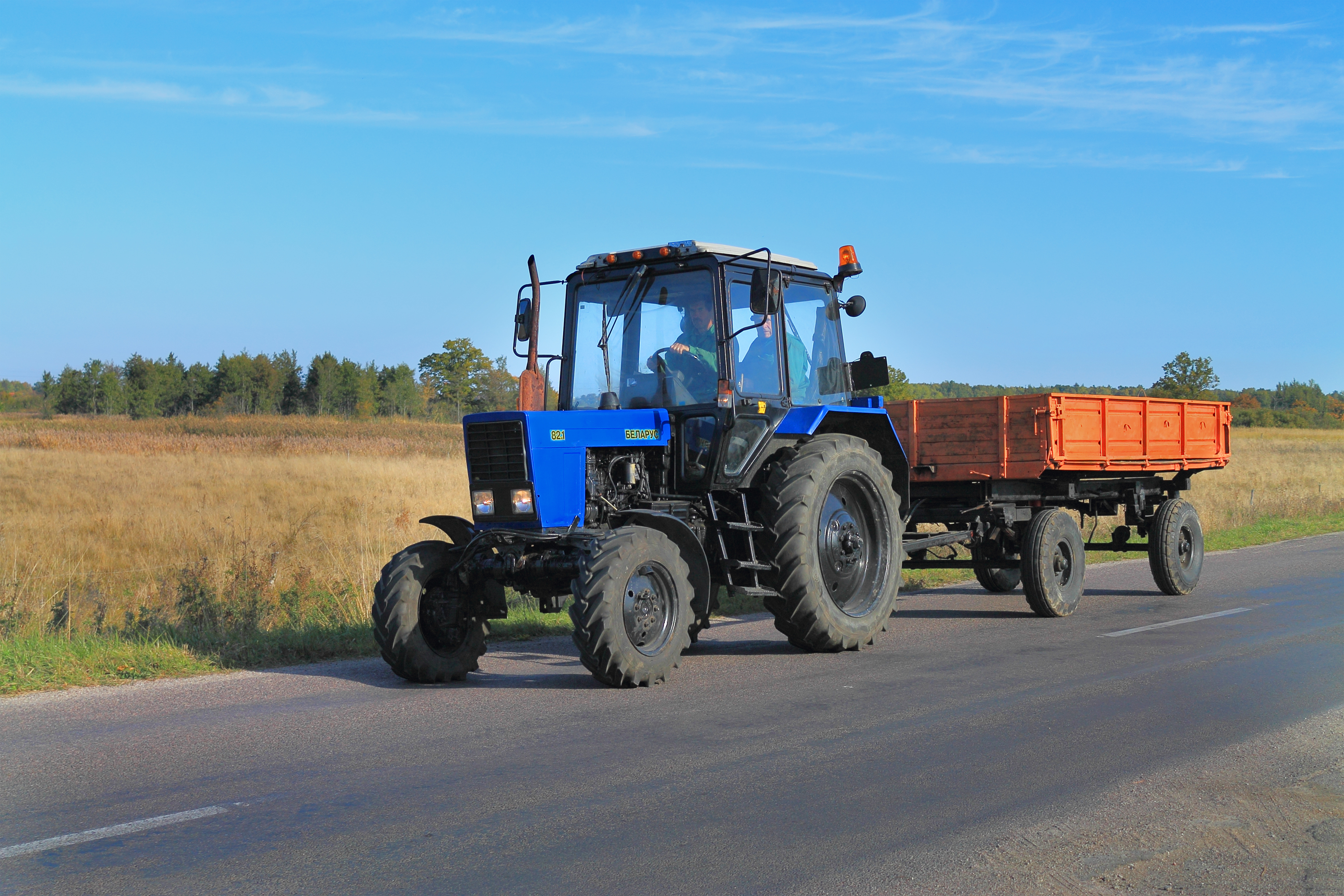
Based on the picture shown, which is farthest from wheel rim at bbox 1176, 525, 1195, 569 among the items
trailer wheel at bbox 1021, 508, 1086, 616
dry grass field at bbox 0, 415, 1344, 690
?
dry grass field at bbox 0, 415, 1344, 690

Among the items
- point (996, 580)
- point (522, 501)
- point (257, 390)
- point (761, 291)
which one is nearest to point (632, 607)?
point (522, 501)

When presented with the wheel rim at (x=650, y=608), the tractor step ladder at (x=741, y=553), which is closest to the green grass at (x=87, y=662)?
the wheel rim at (x=650, y=608)

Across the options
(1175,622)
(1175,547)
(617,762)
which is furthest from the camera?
(1175,547)

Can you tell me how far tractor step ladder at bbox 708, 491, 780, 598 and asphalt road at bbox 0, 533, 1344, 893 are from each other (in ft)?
1.82

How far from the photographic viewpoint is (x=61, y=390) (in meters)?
72.0

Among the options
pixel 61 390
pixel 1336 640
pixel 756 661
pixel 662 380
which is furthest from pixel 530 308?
pixel 61 390

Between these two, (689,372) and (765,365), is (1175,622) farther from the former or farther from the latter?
(689,372)

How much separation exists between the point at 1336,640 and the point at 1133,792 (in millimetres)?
5349

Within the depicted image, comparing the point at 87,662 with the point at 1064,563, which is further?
the point at 1064,563

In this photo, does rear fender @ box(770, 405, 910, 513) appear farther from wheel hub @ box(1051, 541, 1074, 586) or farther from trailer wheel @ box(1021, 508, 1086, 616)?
wheel hub @ box(1051, 541, 1074, 586)

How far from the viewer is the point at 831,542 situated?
30.4 ft

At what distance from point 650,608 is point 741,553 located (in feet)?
4.72

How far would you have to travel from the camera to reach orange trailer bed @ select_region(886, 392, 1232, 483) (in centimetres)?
1116

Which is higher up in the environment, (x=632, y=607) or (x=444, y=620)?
(x=632, y=607)
